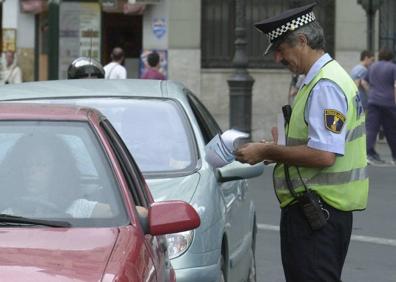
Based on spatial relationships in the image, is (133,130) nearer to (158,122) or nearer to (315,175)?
(158,122)

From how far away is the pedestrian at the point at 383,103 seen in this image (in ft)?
54.1

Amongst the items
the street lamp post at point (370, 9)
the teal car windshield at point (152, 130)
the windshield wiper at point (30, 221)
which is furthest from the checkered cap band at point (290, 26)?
the street lamp post at point (370, 9)

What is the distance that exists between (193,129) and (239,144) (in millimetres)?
1416

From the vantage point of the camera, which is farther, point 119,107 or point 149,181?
point 119,107

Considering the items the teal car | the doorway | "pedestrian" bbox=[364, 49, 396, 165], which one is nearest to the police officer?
the teal car

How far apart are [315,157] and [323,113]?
218 millimetres

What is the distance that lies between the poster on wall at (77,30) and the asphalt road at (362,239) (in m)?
8.03

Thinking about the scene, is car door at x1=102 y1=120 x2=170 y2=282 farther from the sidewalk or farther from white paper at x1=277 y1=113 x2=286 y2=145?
the sidewalk

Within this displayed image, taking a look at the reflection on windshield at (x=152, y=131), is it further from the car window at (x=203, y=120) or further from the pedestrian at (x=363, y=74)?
the pedestrian at (x=363, y=74)

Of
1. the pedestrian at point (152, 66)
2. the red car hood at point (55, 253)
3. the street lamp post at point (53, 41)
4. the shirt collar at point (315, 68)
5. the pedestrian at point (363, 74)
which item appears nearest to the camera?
the red car hood at point (55, 253)

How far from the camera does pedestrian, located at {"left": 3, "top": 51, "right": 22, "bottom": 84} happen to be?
19.8m

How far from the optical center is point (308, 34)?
5082 mm


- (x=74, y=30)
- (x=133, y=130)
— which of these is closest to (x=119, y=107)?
(x=133, y=130)

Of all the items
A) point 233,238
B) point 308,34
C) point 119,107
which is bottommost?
point 233,238
